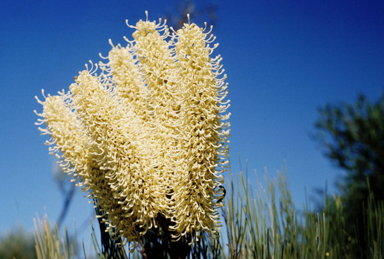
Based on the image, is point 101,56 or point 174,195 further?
point 101,56

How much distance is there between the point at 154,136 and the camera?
3.43ft

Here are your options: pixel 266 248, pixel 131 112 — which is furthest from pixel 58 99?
pixel 266 248

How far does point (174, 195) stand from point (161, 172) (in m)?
0.10

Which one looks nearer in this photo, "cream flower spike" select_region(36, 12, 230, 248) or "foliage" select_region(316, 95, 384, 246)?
"cream flower spike" select_region(36, 12, 230, 248)

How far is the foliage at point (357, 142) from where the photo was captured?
4734 millimetres

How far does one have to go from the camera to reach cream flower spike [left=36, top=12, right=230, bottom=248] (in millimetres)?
959

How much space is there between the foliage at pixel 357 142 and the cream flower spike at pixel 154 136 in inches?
167

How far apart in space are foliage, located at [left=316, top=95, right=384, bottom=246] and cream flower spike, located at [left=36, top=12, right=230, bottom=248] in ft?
13.9

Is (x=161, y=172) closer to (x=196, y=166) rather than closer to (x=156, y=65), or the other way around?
(x=196, y=166)

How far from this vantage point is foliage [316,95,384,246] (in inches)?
186

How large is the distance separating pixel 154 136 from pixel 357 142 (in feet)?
15.5

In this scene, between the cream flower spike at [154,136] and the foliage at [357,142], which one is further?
the foliage at [357,142]

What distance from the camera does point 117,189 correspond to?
3.30 feet

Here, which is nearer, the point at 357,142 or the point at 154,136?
the point at 154,136
